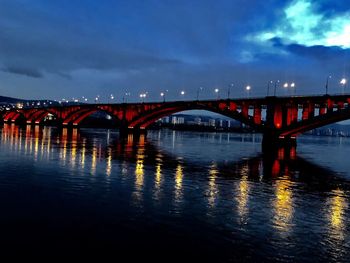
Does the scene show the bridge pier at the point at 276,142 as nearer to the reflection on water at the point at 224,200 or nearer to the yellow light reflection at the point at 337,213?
the reflection on water at the point at 224,200

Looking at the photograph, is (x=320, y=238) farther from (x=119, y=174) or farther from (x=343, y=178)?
(x=343, y=178)

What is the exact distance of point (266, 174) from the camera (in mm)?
37844

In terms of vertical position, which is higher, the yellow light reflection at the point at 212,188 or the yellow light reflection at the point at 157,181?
the yellow light reflection at the point at 157,181

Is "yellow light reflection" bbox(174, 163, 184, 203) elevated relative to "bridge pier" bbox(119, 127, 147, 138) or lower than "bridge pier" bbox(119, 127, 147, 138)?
lower

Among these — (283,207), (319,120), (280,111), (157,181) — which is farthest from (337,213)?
(280,111)

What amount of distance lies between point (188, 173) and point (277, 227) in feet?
59.7

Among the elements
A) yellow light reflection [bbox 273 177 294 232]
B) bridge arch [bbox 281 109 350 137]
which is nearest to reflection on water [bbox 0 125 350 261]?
yellow light reflection [bbox 273 177 294 232]

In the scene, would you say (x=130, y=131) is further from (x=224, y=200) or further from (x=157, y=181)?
(x=224, y=200)

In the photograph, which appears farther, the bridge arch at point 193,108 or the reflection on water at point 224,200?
the bridge arch at point 193,108

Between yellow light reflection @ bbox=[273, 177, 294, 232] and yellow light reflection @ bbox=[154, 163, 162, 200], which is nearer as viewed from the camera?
yellow light reflection @ bbox=[273, 177, 294, 232]

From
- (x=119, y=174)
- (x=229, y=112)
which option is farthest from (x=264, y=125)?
(x=119, y=174)

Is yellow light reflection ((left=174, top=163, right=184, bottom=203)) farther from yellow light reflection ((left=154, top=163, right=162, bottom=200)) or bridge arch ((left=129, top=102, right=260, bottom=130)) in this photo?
bridge arch ((left=129, top=102, right=260, bottom=130))

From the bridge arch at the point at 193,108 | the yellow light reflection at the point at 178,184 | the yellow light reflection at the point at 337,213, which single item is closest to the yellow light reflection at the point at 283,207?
the yellow light reflection at the point at 337,213

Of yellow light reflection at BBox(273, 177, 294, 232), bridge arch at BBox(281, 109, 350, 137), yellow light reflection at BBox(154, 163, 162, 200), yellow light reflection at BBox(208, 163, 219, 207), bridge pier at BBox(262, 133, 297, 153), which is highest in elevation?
bridge arch at BBox(281, 109, 350, 137)
